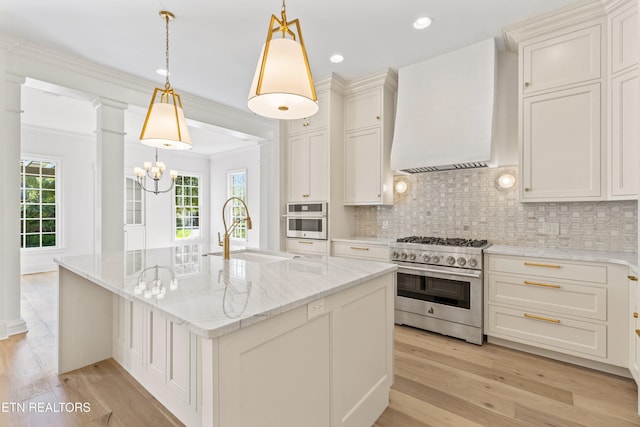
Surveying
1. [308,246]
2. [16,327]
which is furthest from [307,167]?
[16,327]

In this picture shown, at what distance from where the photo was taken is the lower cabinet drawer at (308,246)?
3.79 metres

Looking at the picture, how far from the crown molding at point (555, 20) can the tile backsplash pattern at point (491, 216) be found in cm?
119

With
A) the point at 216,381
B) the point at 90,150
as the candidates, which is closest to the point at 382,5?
the point at 216,381

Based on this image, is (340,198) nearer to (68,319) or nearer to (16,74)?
(68,319)

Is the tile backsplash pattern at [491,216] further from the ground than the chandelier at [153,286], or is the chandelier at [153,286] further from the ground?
the tile backsplash pattern at [491,216]

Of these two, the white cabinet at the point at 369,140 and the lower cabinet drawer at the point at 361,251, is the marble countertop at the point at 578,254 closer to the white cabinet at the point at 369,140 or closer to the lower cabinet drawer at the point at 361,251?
the lower cabinet drawer at the point at 361,251

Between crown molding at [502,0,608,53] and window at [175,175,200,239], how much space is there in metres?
7.38

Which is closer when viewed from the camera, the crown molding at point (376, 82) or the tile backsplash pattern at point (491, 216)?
the tile backsplash pattern at point (491, 216)

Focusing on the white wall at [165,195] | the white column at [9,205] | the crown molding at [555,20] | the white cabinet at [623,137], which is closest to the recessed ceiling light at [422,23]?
the crown molding at [555,20]

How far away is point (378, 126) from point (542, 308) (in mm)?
2426

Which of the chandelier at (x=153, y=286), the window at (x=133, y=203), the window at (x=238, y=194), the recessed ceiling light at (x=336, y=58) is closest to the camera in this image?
the chandelier at (x=153, y=286)

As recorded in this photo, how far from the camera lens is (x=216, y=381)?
36.2 inches

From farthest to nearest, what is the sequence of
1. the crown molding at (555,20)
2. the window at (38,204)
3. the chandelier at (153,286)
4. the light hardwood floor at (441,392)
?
1. the window at (38,204)
2. the crown molding at (555,20)
3. the light hardwood floor at (441,392)
4. the chandelier at (153,286)

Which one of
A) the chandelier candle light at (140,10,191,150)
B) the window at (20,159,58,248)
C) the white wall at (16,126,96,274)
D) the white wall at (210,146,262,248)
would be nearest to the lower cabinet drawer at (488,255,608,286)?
the chandelier candle light at (140,10,191,150)
